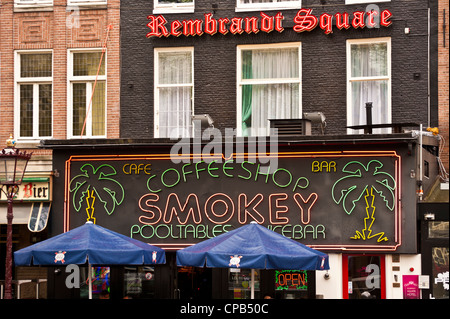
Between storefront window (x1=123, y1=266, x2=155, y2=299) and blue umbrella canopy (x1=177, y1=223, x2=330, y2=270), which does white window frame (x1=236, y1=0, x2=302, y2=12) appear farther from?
blue umbrella canopy (x1=177, y1=223, x2=330, y2=270)

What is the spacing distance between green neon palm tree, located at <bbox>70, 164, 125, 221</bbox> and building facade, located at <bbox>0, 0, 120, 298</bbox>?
120 cm

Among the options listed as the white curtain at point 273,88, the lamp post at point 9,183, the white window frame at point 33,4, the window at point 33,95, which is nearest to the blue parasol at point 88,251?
the lamp post at point 9,183

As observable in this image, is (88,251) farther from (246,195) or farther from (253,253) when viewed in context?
(246,195)

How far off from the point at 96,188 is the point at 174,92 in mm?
3215

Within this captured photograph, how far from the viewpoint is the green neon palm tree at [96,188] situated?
2048 centimetres

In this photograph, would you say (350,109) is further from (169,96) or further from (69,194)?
(69,194)

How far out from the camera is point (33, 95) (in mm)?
22078

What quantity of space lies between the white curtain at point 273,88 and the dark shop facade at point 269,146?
0.10 feet

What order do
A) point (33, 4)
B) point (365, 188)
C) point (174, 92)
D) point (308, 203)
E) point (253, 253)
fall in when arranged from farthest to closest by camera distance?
point (33, 4), point (174, 92), point (308, 203), point (365, 188), point (253, 253)

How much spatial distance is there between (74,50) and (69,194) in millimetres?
3893

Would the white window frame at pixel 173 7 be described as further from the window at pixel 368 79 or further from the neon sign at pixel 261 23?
the window at pixel 368 79

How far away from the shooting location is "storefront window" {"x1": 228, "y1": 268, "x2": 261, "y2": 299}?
19938 millimetres

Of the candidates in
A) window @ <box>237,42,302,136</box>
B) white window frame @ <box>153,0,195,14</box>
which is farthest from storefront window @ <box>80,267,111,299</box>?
white window frame @ <box>153,0,195,14</box>

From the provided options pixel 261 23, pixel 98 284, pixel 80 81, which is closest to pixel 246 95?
pixel 261 23
